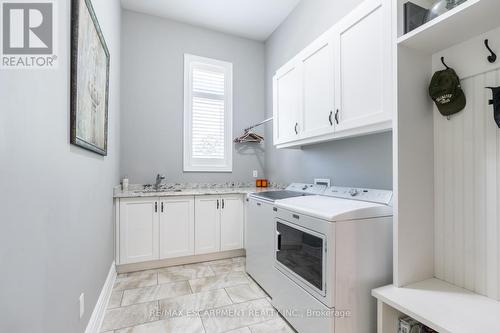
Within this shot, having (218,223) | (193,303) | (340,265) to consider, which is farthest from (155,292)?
(340,265)

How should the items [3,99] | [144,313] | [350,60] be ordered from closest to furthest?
1. [3,99]
2. [350,60]
3. [144,313]

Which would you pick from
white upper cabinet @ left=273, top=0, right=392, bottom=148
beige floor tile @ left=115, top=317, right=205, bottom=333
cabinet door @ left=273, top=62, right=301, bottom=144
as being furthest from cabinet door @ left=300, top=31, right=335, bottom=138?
beige floor tile @ left=115, top=317, right=205, bottom=333

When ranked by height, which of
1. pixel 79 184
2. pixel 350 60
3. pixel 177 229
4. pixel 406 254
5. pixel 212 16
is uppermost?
pixel 212 16

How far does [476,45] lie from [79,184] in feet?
7.71

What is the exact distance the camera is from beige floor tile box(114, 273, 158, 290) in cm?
235

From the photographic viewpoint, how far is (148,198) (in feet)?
8.93

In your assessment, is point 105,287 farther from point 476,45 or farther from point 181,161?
point 476,45

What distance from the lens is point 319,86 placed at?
208 centimetres

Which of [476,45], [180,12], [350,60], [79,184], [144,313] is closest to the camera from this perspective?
[476,45]

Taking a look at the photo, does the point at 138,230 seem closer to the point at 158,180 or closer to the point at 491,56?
the point at 158,180

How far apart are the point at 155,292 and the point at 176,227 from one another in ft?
2.52

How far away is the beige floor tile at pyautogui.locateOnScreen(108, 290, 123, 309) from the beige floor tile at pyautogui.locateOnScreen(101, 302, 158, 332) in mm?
70

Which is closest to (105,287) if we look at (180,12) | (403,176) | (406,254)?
(406,254)

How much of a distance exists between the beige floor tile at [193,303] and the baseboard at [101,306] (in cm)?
44
